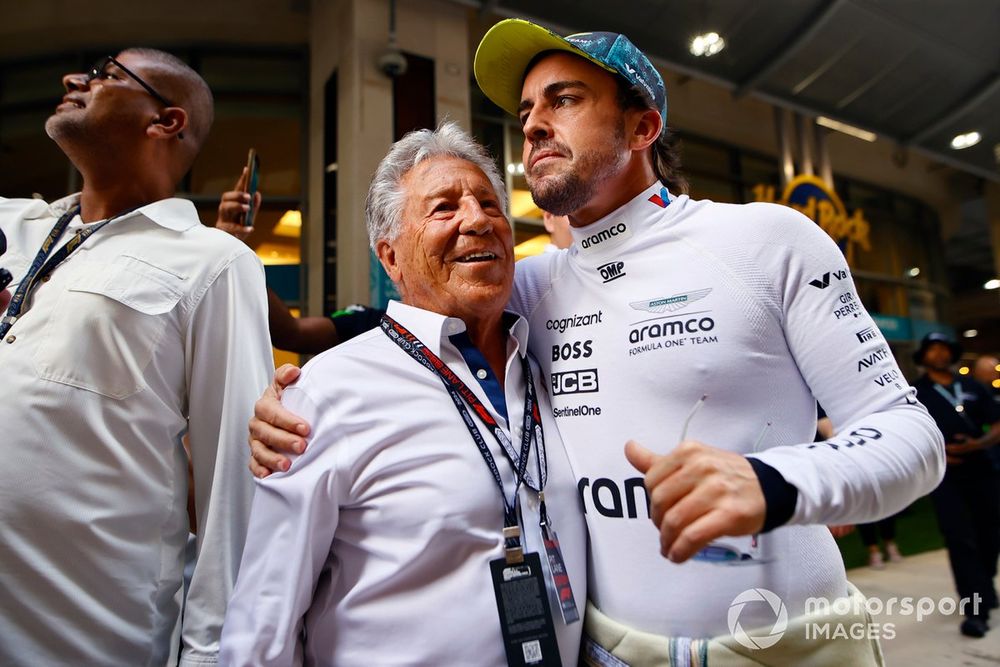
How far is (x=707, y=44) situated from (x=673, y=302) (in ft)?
22.8

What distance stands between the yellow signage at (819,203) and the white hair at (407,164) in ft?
27.5

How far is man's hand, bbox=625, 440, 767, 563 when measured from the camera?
0.81 meters

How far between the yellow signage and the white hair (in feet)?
27.5

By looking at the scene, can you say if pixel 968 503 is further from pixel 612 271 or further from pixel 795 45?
pixel 795 45

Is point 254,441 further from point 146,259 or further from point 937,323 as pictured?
point 937,323

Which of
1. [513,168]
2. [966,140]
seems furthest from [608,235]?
[966,140]

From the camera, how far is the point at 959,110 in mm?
9211

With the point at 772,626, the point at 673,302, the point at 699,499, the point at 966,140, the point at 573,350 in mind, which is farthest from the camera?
the point at 966,140

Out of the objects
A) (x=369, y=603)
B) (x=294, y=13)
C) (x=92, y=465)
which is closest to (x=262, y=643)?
(x=369, y=603)

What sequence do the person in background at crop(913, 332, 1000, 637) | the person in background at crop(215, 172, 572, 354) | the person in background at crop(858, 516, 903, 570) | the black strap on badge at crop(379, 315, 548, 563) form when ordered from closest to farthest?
1. the black strap on badge at crop(379, 315, 548, 563)
2. the person in background at crop(215, 172, 572, 354)
3. the person in background at crop(913, 332, 1000, 637)
4. the person in background at crop(858, 516, 903, 570)

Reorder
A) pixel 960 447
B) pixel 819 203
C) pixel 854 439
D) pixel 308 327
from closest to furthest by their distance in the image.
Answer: pixel 854 439 → pixel 308 327 → pixel 960 447 → pixel 819 203

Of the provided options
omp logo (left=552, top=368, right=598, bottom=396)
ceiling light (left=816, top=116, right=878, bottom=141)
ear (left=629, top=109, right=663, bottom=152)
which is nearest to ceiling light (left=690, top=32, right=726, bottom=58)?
ceiling light (left=816, top=116, right=878, bottom=141)

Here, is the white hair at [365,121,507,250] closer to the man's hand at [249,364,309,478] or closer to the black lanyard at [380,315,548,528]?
the black lanyard at [380,315,548,528]

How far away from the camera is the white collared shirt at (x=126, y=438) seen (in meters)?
1.25
